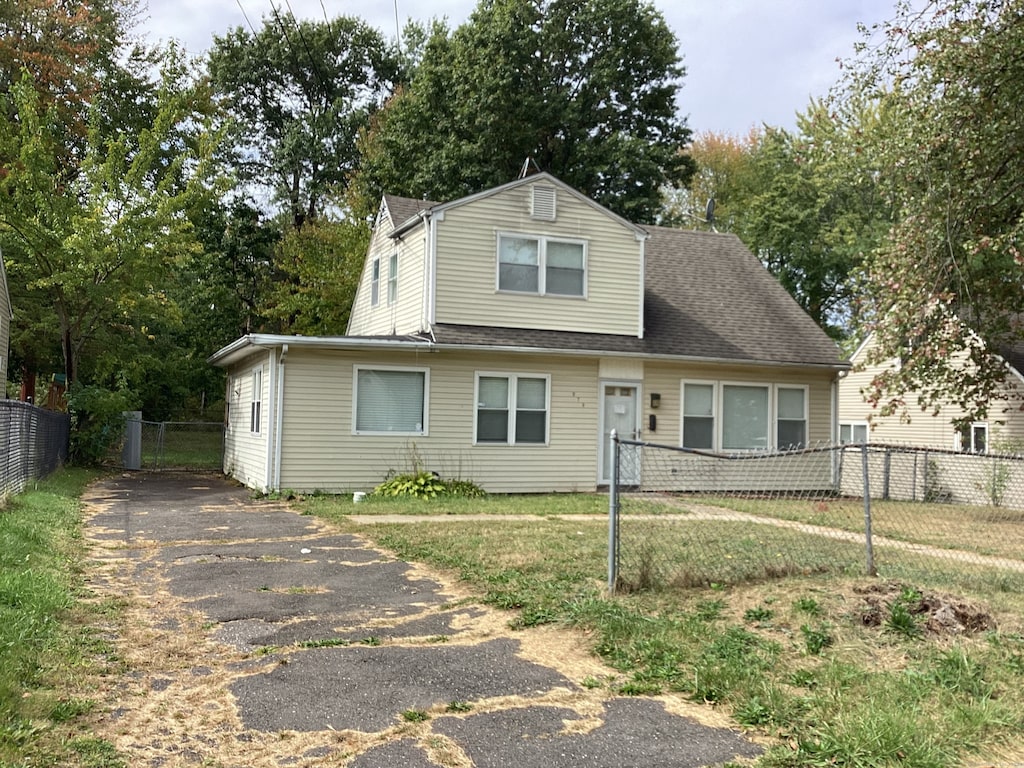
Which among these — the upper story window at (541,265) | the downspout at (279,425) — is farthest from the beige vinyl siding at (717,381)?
the downspout at (279,425)

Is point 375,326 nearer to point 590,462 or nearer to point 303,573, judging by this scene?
point 590,462

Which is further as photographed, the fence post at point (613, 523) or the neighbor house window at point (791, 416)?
the neighbor house window at point (791, 416)

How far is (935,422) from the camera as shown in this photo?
21.2 meters

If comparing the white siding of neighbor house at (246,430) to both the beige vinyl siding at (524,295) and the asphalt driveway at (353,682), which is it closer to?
the beige vinyl siding at (524,295)

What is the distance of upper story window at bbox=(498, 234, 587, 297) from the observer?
1603 cm

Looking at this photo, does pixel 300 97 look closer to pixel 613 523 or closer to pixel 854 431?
pixel 854 431

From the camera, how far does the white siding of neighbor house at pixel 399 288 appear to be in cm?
1611

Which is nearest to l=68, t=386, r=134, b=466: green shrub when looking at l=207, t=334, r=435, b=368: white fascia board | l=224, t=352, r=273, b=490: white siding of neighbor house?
l=224, t=352, r=273, b=490: white siding of neighbor house

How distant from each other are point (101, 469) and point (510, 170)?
1675 cm

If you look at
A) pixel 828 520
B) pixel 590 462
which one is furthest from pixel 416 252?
pixel 828 520

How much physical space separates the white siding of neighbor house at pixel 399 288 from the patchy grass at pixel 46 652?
8.49 metres

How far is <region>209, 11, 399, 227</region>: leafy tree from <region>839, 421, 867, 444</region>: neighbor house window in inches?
822

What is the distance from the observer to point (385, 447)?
15.0 m

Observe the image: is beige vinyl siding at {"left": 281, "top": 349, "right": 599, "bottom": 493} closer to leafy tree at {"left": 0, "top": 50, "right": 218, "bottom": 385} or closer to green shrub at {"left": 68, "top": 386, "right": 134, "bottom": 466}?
green shrub at {"left": 68, "top": 386, "right": 134, "bottom": 466}
